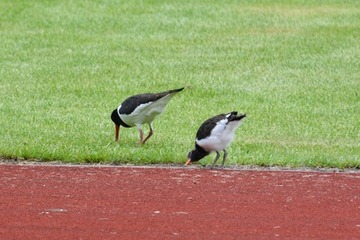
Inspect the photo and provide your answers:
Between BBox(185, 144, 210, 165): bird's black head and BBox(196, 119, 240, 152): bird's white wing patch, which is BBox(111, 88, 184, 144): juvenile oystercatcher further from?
BBox(196, 119, 240, 152): bird's white wing patch

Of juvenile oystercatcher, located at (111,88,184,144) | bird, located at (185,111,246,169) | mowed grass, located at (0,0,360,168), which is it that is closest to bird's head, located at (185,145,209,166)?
bird, located at (185,111,246,169)

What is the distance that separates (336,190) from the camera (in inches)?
434

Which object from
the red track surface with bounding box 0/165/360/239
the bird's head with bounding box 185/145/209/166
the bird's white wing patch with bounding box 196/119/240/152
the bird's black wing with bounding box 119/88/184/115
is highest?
the bird's black wing with bounding box 119/88/184/115

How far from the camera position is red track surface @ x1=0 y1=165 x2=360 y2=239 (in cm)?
929

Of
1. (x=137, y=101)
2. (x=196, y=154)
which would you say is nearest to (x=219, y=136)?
(x=196, y=154)

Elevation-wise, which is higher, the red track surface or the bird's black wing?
the bird's black wing

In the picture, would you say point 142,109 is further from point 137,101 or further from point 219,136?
point 219,136

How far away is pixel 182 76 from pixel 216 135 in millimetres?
7511

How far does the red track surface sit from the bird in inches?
8.4

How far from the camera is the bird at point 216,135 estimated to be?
11.9 m

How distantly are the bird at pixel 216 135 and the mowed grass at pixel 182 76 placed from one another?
0.50 meters

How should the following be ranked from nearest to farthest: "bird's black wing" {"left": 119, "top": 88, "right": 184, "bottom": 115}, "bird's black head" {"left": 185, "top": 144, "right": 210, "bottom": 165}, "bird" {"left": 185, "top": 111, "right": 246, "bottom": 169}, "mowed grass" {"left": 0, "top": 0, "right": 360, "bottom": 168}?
"bird" {"left": 185, "top": 111, "right": 246, "bottom": 169}, "bird's black head" {"left": 185, "top": 144, "right": 210, "bottom": 165}, "bird's black wing" {"left": 119, "top": 88, "right": 184, "bottom": 115}, "mowed grass" {"left": 0, "top": 0, "right": 360, "bottom": 168}

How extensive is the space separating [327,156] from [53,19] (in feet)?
41.6

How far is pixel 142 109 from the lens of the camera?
1339cm
